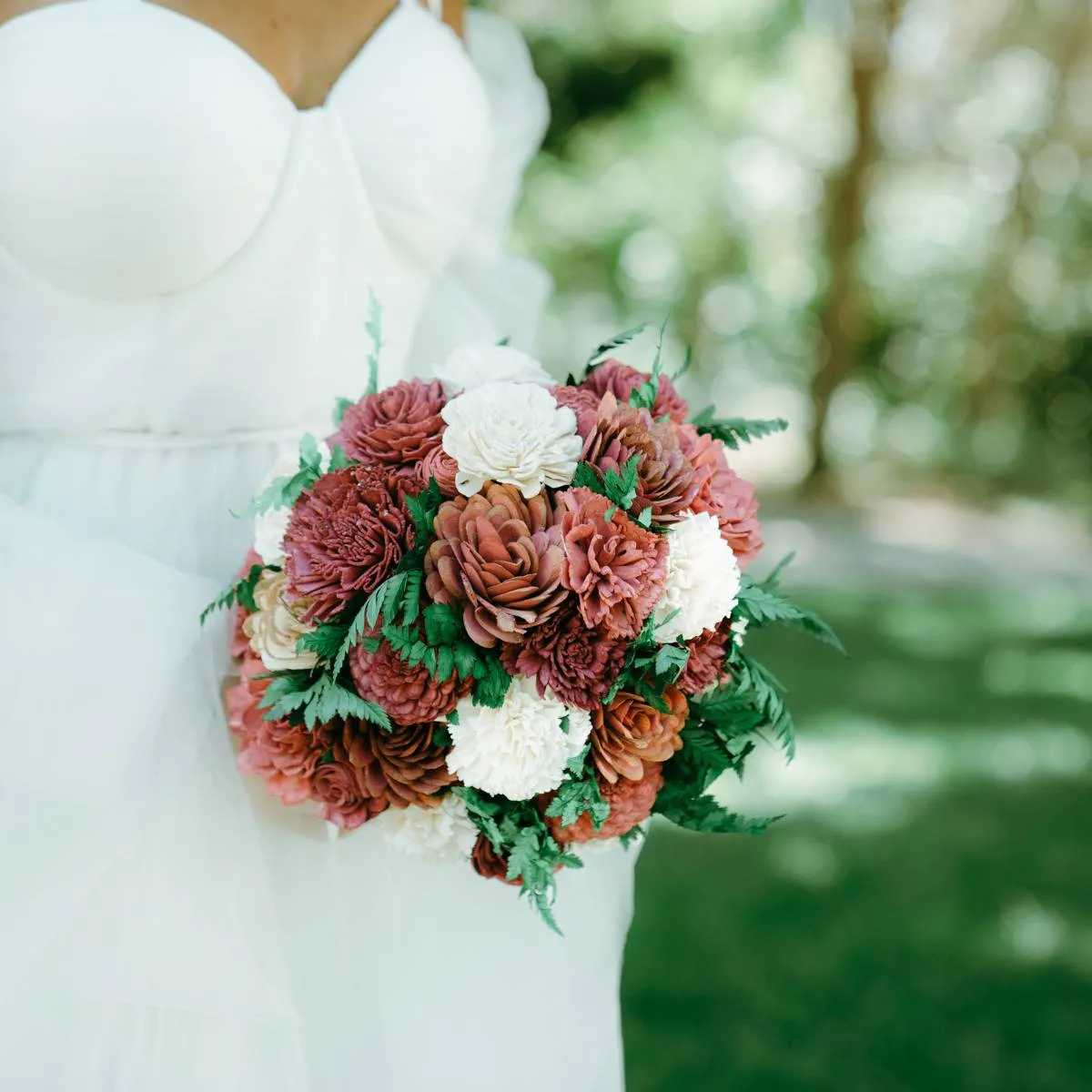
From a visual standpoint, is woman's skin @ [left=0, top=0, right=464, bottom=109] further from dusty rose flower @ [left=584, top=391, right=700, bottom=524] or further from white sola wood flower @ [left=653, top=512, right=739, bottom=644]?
white sola wood flower @ [left=653, top=512, right=739, bottom=644]

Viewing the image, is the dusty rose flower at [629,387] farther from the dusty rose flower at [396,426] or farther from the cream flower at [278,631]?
the cream flower at [278,631]

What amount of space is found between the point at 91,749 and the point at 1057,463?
1147cm

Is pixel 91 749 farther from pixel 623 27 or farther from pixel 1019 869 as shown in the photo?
pixel 623 27

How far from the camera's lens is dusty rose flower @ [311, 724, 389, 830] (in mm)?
1372

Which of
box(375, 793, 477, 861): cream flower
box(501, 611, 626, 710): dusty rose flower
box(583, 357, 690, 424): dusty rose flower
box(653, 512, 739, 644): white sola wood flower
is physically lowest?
box(375, 793, 477, 861): cream flower

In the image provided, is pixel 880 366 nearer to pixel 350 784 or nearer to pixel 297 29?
pixel 297 29

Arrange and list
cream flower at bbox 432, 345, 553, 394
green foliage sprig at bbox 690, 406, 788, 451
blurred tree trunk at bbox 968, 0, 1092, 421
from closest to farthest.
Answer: cream flower at bbox 432, 345, 553, 394 < green foliage sprig at bbox 690, 406, 788, 451 < blurred tree trunk at bbox 968, 0, 1092, 421

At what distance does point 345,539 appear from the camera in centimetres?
131

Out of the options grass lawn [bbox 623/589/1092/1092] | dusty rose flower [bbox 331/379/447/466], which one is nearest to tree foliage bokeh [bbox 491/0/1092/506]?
grass lawn [bbox 623/589/1092/1092]

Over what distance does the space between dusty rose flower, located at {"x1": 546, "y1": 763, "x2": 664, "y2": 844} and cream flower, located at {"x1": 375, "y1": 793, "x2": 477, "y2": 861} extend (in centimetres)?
10

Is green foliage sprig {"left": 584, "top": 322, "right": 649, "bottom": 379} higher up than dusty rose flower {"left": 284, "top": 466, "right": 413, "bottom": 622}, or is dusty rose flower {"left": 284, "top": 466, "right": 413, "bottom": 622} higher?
green foliage sprig {"left": 584, "top": 322, "right": 649, "bottom": 379}

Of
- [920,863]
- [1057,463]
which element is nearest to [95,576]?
[920,863]

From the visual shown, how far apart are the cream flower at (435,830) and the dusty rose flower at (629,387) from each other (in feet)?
1.67

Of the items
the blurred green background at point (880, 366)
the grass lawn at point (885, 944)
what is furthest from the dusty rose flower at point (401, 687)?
the blurred green background at point (880, 366)
